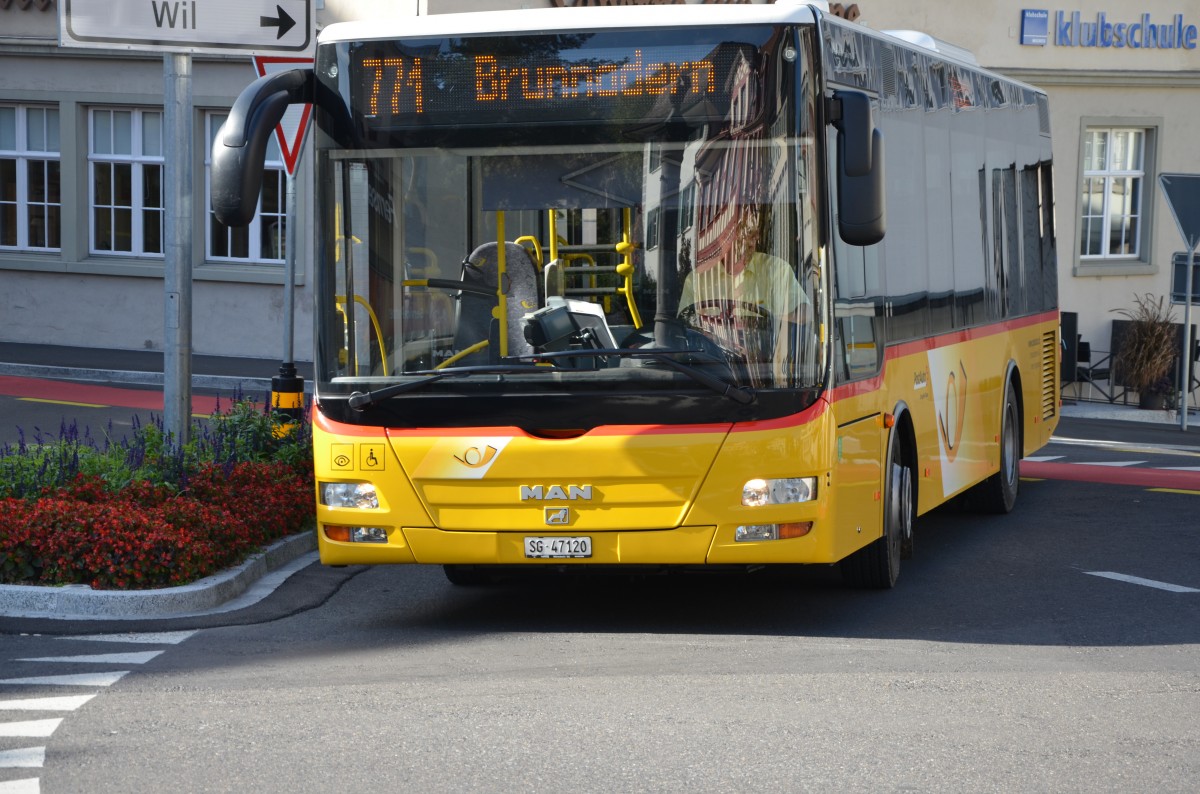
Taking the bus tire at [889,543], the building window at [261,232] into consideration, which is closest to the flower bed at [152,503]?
the bus tire at [889,543]

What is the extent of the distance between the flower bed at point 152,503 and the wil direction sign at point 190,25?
7.73ft

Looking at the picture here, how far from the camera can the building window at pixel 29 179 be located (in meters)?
25.2

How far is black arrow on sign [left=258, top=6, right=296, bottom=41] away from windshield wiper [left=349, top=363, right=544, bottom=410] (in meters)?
3.28

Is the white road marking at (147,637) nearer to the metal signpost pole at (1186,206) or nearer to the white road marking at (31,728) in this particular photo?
the white road marking at (31,728)

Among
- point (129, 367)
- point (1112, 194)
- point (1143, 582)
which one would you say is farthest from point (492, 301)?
point (1112, 194)

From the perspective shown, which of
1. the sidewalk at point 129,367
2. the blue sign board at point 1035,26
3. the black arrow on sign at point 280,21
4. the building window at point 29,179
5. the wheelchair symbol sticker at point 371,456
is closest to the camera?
the wheelchair symbol sticker at point 371,456

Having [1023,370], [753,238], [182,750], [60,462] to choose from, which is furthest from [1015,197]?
[182,750]

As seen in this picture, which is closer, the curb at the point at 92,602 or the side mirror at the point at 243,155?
the side mirror at the point at 243,155

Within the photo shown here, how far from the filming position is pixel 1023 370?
1410 cm

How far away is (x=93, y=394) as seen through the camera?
20.1 m

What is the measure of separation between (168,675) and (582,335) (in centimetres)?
229

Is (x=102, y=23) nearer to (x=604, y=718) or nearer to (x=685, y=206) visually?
(x=685, y=206)

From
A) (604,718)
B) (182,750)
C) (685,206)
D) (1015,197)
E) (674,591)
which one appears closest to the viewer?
(182,750)

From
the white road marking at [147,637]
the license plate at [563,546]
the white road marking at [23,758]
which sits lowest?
the white road marking at [23,758]
